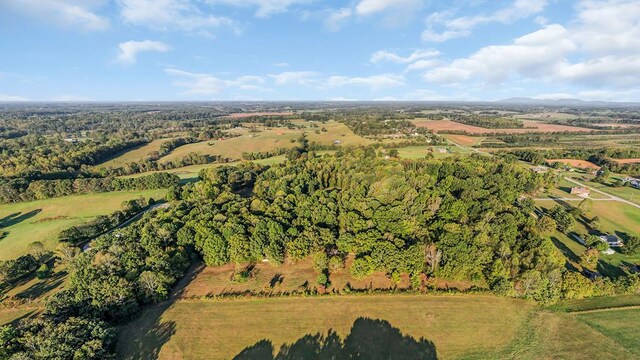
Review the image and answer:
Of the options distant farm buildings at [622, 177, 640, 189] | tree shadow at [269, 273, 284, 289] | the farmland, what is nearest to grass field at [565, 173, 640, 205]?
distant farm buildings at [622, 177, 640, 189]

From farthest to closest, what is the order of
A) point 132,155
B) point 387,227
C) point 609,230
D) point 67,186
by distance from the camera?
point 132,155, point 67,186, point 609,230, point 387,227

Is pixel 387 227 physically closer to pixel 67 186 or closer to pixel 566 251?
pixel 566 251

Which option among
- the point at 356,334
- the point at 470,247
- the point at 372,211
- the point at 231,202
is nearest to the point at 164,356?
the point at 356,334

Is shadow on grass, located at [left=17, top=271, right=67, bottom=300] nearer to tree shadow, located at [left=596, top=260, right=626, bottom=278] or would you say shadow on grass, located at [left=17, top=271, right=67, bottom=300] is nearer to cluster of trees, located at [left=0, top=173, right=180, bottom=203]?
cluster of trees, located at [left=0, top=173, right=180, bottom=203]

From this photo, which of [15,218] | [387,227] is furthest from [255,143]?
[387,227]

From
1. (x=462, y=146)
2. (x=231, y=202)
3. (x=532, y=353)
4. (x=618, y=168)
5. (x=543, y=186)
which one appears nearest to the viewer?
(x=532, y=353)

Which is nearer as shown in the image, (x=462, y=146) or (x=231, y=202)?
(x=231, y=202)

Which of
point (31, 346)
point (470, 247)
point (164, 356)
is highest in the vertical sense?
point (470, 247)

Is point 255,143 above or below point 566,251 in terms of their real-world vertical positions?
above

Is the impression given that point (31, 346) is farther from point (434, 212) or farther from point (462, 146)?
point (462, 146)
